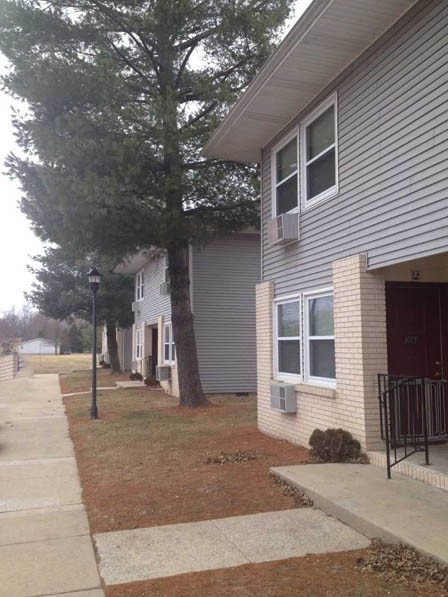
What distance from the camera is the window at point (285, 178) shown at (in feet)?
31.3

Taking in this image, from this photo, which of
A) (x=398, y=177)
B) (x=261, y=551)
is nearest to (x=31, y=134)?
(x=398, y=177)

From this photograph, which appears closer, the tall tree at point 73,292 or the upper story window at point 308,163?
the upper story window at point 308,163

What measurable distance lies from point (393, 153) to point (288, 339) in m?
3.91

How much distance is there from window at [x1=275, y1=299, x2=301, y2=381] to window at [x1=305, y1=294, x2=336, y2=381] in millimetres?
382

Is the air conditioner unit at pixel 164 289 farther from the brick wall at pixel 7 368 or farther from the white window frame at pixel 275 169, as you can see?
the brick wall at pixel 7 368

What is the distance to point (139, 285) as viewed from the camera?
91.9 ft

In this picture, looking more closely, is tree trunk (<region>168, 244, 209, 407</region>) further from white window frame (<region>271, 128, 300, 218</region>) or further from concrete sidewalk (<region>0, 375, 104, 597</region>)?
white window frame (<region>271, 128, 300, 218</region>)

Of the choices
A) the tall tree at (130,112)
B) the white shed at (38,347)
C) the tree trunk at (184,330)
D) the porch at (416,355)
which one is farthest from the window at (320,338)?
the white shed at (38,347)

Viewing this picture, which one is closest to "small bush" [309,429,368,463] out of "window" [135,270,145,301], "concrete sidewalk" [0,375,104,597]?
"concrete sidewalk" [0,375,104,597]

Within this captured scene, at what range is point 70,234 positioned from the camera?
12.6m

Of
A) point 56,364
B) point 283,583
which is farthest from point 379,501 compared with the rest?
point 56,364

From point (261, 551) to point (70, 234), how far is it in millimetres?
9410

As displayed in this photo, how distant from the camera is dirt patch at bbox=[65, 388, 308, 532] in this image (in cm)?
591

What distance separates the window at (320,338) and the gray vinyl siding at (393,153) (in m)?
0.34
